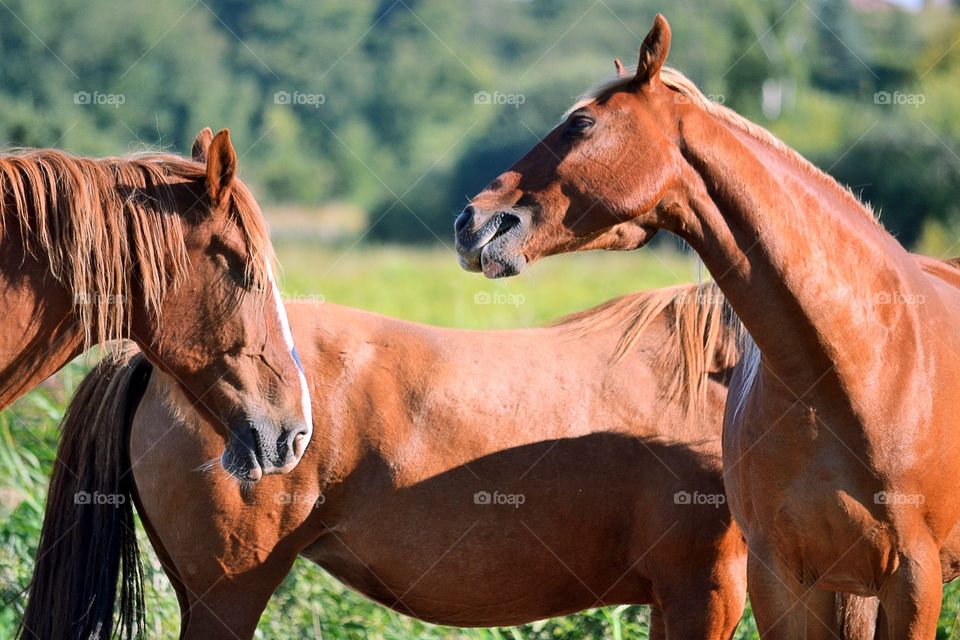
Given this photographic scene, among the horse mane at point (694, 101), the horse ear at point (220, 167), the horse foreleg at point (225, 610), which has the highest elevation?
the horse mane at point (694, 101)

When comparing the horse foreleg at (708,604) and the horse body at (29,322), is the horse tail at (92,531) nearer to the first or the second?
the horse body at (29,322)

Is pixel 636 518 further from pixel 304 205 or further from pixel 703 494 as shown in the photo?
pixel 304 205

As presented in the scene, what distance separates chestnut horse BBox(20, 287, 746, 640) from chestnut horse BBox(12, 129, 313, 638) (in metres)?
0.74

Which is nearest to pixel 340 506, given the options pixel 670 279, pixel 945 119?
pixel 670 279

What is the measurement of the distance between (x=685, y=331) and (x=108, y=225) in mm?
2305

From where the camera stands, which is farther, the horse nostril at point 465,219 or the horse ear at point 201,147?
the horse ear at point 201,147

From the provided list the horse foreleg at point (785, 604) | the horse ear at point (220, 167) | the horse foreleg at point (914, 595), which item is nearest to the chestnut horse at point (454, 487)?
the horse foreleg at point (785, 604)

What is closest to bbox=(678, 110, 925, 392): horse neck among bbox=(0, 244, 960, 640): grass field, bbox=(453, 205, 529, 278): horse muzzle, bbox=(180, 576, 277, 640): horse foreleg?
bbox=(453, 205, 529, 278): horse muzzle

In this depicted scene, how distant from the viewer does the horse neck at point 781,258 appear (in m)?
3.22

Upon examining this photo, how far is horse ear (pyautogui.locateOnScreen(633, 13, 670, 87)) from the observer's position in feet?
10.2

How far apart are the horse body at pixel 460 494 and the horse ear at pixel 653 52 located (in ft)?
4.72

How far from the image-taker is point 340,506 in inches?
159

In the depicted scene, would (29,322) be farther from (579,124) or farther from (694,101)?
(694,101)

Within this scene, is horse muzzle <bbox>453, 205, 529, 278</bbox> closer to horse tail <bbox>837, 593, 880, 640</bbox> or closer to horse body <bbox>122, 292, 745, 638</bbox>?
horse body <bbox>122, 292, 745, 638</bbox>
